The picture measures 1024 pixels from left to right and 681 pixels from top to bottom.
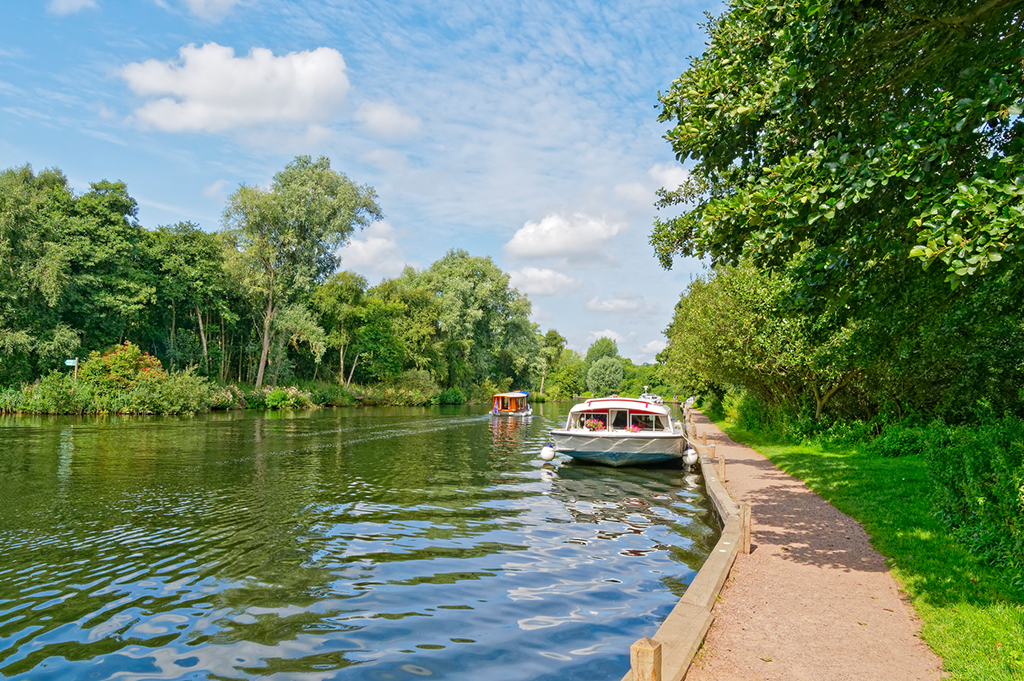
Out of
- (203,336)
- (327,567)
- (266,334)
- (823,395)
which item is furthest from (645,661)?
(203,336)

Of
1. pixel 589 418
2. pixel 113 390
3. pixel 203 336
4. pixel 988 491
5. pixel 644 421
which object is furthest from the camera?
pixel 203 336

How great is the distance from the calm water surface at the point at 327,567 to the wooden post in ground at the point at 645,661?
2.16 metres

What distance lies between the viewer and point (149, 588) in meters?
8.03

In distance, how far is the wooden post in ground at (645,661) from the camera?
409 cm

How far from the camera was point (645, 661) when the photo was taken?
411 cm

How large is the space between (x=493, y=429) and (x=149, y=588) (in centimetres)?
2789

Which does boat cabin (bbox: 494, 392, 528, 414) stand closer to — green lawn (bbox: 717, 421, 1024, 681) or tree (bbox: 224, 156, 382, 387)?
tree (bbox: 224, 156, 382, 387)

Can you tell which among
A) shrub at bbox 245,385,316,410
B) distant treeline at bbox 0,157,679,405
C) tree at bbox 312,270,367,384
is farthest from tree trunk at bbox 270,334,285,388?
tree at bbox 312,270,367,384

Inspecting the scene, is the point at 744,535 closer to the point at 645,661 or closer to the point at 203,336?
the point at 645,661

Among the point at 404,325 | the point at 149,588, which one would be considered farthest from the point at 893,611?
the point at 404,325

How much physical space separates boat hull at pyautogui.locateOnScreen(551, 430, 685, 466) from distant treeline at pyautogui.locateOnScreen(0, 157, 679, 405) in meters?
30.0

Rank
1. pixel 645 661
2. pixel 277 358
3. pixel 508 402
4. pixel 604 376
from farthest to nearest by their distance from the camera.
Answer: pixel 604 376 → pixel 277 358 → pixel 508 402 → pixel 645 661

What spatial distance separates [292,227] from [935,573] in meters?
49.4

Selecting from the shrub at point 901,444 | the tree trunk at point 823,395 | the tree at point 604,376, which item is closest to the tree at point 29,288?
the tree trunk at point 823,395
